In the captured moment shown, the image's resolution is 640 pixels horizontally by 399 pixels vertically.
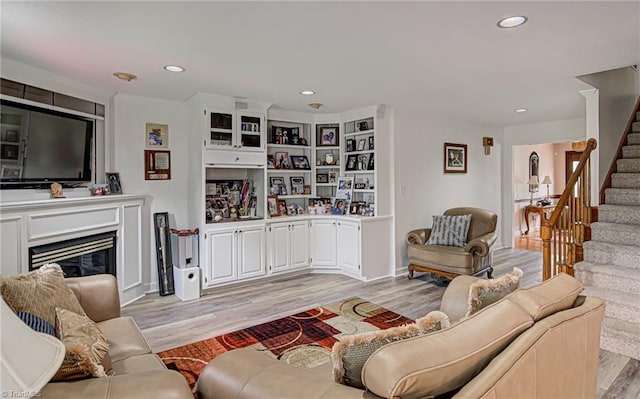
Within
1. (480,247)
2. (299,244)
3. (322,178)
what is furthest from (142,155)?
(480,247)

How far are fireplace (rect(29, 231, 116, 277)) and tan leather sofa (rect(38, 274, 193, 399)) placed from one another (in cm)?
109

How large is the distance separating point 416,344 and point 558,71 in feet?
11.0

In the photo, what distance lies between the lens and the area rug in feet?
8.87

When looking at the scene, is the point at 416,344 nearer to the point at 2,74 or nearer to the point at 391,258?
the point at 2,74

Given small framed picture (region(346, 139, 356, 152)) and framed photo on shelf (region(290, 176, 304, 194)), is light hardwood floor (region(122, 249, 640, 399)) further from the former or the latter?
small framed picture (region(346, 139, 356, 152))

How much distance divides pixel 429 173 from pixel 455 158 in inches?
27.2

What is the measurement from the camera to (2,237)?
8.66 feet

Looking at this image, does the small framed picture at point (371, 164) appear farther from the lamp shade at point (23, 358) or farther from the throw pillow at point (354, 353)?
the lamp shade at point (23, 358)

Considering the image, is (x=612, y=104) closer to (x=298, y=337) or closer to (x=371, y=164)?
(x=371, y=164)

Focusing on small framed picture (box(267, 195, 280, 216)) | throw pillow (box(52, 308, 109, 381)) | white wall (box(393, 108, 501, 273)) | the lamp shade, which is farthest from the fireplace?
white wall (box(393, 108, 501, 273))

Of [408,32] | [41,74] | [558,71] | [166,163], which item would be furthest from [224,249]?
[558,71]

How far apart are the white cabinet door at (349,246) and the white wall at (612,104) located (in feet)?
→ 9.17

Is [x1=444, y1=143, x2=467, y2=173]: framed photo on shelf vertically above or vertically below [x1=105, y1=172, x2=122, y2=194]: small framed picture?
above

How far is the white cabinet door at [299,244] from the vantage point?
498 cm
